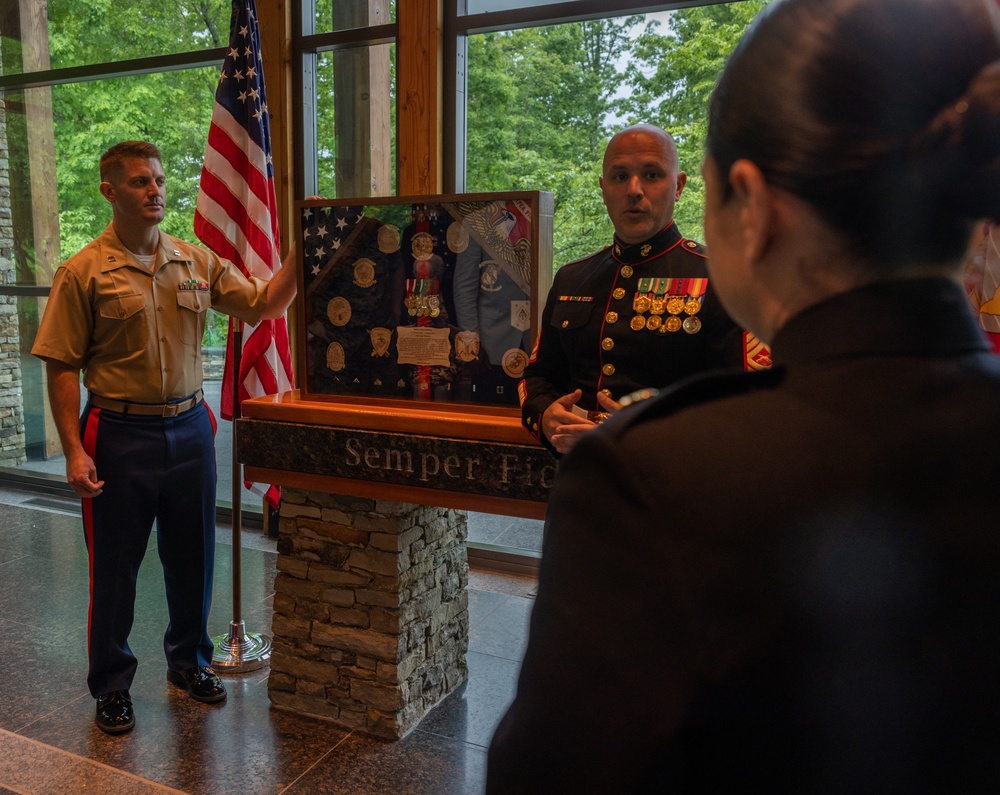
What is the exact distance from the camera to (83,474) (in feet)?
8.91

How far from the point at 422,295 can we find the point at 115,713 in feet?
5.43

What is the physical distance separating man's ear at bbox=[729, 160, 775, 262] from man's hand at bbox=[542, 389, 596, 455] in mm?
1410

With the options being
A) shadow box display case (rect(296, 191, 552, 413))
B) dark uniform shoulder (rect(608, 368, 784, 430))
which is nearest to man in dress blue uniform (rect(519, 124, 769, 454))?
shadow box display case (rect(296, 191, 552, 413))

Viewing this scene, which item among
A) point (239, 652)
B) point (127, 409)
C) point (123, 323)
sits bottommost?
point (239, 652)

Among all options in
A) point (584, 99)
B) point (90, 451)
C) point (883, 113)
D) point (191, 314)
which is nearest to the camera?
point (883, 113)

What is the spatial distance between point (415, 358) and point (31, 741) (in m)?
1.69

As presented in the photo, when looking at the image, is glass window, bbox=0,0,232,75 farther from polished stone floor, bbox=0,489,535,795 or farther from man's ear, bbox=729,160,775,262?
man's ear, bbox=729,160,775,262

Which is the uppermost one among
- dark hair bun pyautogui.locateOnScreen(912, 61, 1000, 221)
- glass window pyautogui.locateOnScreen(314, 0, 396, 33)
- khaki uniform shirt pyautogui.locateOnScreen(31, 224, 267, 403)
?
glass window pyautogui.locateOnScreen(314, 0, 396, 33)

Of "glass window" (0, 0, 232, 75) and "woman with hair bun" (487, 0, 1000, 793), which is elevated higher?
"glass window" (0, 0, 232, 75)

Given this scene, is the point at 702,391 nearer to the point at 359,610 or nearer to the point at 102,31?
the point at 359,610

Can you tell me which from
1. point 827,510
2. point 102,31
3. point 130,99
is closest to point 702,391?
point 827,510

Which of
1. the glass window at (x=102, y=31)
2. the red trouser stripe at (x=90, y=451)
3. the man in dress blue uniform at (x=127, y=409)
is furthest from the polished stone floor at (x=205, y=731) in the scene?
the glass window at (x=102, y=31)

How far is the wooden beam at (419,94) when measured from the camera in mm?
4188

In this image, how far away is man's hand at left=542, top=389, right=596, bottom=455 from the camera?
1995 mm
